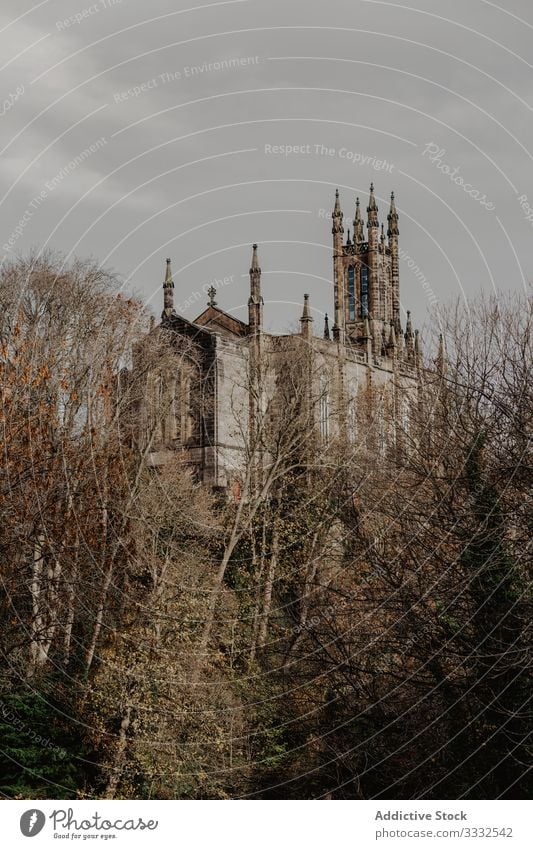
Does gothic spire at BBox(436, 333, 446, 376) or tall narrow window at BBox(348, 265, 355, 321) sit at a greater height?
tall narrow window at BBox(348, 265, 355, 321)

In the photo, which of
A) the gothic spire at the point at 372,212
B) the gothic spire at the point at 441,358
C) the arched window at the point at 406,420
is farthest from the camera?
the gothic spire at the point at 372,212

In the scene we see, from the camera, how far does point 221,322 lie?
61812 mm

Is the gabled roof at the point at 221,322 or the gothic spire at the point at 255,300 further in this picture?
the gabled roof at the point at 221,322

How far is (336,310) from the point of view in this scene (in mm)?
66938

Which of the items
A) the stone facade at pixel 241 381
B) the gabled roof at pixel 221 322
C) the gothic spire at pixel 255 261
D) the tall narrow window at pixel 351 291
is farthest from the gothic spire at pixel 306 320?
the tall narrow window at pixel 351 291

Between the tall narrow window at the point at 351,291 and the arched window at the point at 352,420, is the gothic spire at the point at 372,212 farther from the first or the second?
the arched window at the point at 352,420

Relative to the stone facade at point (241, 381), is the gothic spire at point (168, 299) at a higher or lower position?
higher

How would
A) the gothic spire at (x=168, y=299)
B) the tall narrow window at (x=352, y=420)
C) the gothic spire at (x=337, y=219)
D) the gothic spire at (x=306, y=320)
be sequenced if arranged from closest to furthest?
1. the tall narrow window at (x=352, y=420)
2. the gothic spire at (x=306, y=320)
3. the gothic spire at (x=168, y=299)
4. the gothic spire at (x=337, y=219)

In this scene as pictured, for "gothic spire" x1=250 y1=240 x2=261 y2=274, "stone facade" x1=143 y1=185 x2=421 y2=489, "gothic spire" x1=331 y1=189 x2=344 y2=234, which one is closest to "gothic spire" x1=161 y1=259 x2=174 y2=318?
"stone facade" x1=143 y1=185 x2=421 y2=489

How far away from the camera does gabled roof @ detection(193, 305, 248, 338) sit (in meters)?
60.2

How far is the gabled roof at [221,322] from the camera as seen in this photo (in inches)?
2372

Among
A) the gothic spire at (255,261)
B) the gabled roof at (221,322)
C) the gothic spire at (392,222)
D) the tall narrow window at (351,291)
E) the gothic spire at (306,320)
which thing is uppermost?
the gothic spire at (392,222)

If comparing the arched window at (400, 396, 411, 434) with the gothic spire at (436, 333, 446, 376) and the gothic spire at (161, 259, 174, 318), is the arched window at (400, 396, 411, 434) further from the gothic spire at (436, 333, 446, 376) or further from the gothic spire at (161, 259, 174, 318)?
the gothic spire at (161, 259, 174, 318)

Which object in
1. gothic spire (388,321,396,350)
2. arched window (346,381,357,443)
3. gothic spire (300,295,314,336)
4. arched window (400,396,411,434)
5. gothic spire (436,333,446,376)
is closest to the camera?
gothic spire (436,333,446,376)
